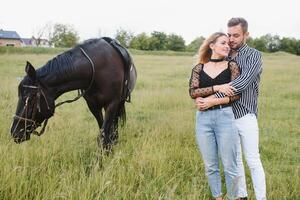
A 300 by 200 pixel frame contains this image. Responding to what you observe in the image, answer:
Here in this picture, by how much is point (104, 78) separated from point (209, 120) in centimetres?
199

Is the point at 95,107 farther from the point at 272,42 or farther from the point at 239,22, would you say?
the point at 272,42

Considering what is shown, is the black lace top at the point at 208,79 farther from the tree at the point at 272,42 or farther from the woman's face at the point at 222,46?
the tree at the point at 272,42

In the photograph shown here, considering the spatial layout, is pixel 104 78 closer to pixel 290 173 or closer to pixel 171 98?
pixel 290 173

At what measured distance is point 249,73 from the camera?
3.34 metres

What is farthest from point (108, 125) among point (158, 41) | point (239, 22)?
point (158, 41)

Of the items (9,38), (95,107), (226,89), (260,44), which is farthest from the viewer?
(9,38)

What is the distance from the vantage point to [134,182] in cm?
374

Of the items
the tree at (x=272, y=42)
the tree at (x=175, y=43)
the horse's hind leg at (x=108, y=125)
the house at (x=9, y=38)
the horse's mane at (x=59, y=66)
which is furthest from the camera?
the house at (x=9, y=38)

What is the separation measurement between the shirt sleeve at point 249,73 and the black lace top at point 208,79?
7 cm

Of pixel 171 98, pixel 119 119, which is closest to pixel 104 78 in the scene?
pixel 119 119

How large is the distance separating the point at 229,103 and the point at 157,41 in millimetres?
75157

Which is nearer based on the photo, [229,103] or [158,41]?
[229,103]

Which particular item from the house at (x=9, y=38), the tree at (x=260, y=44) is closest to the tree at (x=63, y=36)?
the house at (x=9, y=38)

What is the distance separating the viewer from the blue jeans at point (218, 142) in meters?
3.32
